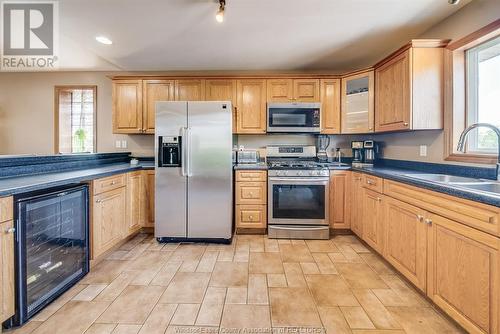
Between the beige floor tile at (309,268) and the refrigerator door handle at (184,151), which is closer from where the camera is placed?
the beige floor tile at (309,268)

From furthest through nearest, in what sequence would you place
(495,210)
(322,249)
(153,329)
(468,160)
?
(322,249)
(468,160)
(153,329)
(495,210)

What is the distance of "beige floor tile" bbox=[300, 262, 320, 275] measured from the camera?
2.31 m

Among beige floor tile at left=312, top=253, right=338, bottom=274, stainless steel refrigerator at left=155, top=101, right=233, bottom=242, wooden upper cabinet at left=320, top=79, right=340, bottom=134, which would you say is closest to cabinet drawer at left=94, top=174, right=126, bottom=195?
stainless steel refrigerator at left=155, top=101, right=233, bottom=242

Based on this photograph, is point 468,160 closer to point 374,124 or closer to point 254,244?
point 374,124

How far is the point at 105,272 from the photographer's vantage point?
2291 mm

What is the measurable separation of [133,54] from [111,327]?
312 cm

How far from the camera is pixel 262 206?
3.29 metres

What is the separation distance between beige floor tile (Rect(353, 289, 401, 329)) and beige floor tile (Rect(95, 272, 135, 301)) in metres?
1.83

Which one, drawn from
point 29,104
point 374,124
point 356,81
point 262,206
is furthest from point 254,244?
point 29,104

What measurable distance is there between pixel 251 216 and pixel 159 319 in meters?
1.79

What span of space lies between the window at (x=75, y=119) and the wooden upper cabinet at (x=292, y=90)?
290 centimetres

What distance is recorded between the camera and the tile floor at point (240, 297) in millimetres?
1595

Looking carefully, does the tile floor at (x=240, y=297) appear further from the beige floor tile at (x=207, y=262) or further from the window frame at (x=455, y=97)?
the window frame at (x=455, y=97)

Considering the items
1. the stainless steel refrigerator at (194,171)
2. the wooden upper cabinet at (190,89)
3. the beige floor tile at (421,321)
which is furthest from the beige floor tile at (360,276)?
the wooden upper cabinet at (190,89)
